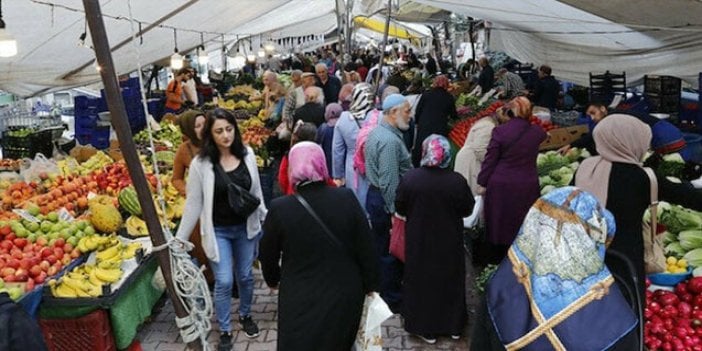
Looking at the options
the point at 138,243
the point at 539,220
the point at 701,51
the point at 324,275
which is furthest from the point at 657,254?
the point at 138,243

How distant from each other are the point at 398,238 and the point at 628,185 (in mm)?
1871

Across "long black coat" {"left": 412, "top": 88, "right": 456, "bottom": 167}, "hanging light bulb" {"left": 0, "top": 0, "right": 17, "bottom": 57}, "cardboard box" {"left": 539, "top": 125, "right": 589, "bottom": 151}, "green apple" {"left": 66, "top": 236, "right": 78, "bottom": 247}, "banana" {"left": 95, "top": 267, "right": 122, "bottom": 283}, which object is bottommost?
"banana" {"left": 95, "top": 267, "right": 122, "bottom": 283}

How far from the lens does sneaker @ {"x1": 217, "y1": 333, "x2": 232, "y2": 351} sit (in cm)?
440

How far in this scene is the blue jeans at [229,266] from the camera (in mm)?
4242

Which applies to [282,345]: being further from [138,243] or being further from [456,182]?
[138,243]

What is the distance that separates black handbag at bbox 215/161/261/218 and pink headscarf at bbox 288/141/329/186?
1.07 m

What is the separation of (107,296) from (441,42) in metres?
26.7

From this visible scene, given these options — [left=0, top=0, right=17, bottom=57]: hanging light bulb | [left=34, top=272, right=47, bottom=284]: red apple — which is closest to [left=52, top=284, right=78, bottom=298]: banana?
[left=34, top=272, right=47, bottom=284]: red apple

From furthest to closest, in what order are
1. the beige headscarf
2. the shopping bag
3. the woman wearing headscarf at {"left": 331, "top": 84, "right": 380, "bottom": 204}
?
the woman wearing headscarf at {"left": 331, "top": 84, "right": 380, "bottom": 204} < the shopping bag < the beige headscarf

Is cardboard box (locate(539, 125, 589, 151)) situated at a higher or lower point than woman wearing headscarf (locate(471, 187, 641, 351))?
higher

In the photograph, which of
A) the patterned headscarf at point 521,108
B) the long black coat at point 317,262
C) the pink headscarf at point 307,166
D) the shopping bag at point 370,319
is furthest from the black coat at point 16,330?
the patterned headscarf at point 521,108

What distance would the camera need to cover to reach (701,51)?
203 inches

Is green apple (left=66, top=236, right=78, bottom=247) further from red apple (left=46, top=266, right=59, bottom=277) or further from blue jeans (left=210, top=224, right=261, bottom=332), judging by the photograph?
blue jeans (left=210, top=224, right=261, bottom=332)

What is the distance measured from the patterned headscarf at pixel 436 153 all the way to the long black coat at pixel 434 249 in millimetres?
54
